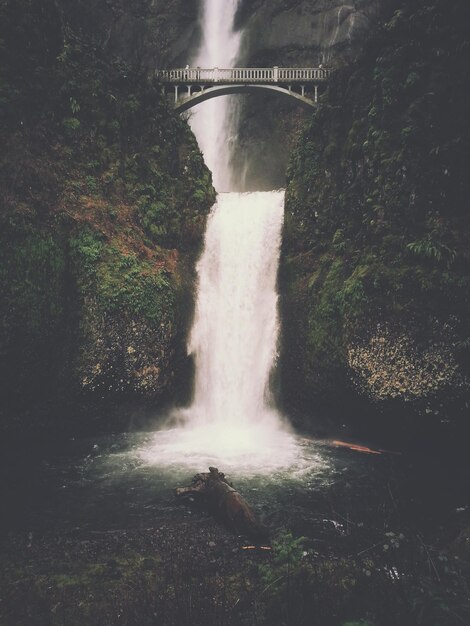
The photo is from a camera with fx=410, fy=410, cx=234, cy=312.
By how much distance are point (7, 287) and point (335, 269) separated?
9.57m

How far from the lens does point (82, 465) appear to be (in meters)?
9.93

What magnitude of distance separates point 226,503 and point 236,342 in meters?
7.72

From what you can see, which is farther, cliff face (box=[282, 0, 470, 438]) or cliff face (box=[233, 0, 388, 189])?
cliff face (box=[233, 0, 388, 189])

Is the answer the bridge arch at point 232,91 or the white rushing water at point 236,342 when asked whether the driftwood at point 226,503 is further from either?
the bridge arch at point 232,91

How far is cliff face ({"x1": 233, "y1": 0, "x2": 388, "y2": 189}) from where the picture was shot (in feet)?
83.3

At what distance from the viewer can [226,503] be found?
723cm

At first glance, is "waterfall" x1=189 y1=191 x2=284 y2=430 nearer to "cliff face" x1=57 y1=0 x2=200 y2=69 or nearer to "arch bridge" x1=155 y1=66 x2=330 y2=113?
"arch bridge" x1=155 y1=66 x2=330 y2=113

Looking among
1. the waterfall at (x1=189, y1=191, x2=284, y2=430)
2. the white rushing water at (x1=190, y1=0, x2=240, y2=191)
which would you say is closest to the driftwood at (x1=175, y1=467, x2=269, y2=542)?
the waterfall at (x1=189, y1=191, x2=284, y2=430)

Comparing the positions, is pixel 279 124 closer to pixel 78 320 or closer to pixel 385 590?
pixel 78 320

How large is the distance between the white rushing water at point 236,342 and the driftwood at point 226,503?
8.10 ft

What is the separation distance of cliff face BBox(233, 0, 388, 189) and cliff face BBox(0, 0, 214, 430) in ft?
42.3

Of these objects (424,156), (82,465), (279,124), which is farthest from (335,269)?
(279,124)

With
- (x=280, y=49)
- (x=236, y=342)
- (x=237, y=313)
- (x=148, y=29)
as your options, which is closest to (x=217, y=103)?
(x=280, y=49)

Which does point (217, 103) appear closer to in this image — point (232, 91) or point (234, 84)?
point (232, 91)
